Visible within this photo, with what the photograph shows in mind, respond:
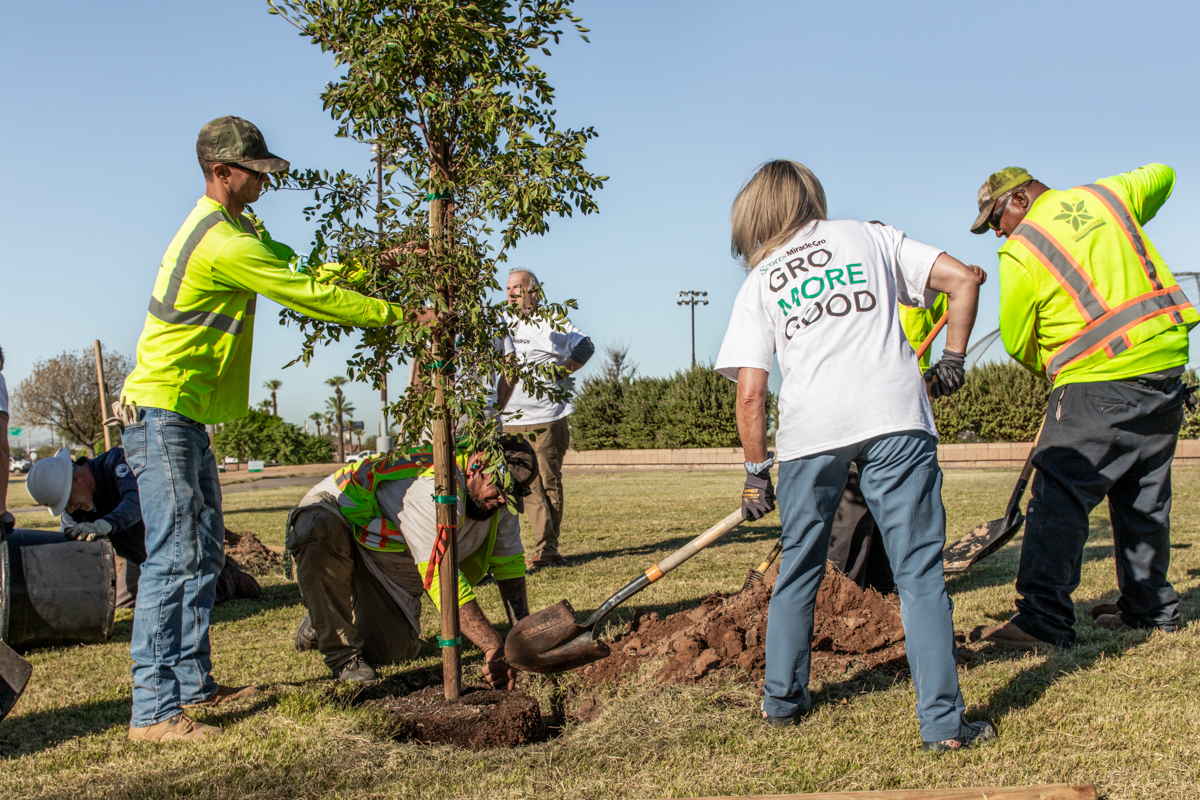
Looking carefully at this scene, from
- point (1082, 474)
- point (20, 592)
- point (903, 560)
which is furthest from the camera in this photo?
point (20, 592)

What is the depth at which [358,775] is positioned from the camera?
249 centimetres

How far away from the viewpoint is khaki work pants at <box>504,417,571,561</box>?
6473 millimetres

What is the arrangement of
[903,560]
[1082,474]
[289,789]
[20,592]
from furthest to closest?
[20,592], [1082,474], [903,560], [289,789]

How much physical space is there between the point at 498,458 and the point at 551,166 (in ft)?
3.42

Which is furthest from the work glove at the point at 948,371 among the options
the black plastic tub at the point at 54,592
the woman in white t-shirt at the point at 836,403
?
the black plastic tub at the point at 54,592

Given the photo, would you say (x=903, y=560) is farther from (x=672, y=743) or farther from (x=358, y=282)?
(x=358, y=282)

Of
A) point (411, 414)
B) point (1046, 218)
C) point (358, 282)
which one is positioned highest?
point (1046, 218)

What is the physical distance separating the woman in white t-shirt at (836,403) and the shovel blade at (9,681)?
2.56m

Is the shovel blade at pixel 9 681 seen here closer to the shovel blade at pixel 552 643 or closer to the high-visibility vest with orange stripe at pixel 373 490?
the high-visibility vest with orange stripe at pixel 373 490

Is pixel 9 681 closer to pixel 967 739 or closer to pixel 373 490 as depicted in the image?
pixel 373 490

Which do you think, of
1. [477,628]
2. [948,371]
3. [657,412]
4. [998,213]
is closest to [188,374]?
[477,628]

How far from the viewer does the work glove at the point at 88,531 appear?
4.38 meters

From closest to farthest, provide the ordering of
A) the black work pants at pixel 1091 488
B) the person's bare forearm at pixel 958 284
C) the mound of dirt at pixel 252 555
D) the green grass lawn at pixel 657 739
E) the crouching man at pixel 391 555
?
the green grass lawn at pixel 657 739, the person's bare forearm at pixel 958 284, the crouching man at pixel 391 555, the black work pants at pixel 1091 488, the mound of dirt at pixel 252 555

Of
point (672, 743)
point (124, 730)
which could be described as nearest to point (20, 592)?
point (124, 730)
